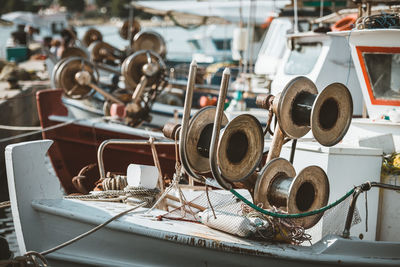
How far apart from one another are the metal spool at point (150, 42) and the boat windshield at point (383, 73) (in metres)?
8.85

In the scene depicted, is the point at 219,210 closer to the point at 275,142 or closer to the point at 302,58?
the point at 275,142

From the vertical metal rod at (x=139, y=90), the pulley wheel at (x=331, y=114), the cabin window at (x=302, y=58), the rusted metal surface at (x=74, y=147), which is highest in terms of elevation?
the cabin window at (x=302, y=58)

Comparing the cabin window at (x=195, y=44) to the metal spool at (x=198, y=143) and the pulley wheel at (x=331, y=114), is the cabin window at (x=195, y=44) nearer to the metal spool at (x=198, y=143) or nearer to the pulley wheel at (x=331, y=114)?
the pulley wheel at (x=331, y=114)

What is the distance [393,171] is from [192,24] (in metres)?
16.5

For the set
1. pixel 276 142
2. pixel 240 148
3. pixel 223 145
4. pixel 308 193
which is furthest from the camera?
pixel 276 142

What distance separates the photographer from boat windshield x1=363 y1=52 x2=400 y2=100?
19.2ft

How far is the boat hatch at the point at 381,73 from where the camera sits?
5.87m

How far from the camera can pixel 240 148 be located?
14.3 ft

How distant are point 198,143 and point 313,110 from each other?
982 millimetres

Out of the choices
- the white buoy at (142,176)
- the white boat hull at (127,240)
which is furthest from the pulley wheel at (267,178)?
the white buoy at (142,176)

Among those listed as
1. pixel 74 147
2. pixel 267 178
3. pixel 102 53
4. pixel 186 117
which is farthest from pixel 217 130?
pixel 102 53

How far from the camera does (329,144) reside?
15.6ft

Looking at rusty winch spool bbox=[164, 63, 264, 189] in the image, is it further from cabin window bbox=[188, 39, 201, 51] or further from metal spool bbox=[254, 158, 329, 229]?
cabin window bbox=[188, 39, 201, 51]

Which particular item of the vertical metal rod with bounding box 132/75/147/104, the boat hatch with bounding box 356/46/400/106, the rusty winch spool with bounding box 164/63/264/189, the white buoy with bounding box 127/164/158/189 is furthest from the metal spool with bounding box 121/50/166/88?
the rusty winch spool with bounding box 164/63/264/189
